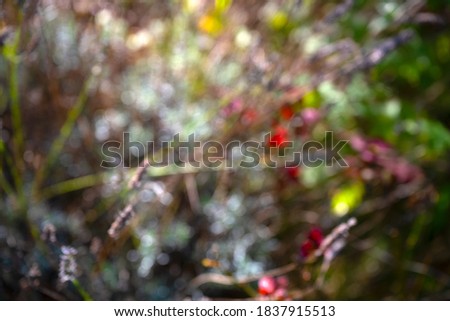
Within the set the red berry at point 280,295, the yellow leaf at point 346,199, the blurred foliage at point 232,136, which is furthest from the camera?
the yellow leaf at point 346,199

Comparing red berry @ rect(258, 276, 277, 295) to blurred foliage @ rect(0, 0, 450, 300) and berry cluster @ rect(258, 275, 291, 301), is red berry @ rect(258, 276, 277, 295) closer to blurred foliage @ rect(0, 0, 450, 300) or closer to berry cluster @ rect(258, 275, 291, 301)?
berry cluster @ rect(258, 275, 291, 301)

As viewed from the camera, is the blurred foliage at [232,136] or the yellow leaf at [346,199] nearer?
the blurred foliage at [232,136]

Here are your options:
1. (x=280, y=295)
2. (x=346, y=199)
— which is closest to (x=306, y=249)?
(x=280, y=295)

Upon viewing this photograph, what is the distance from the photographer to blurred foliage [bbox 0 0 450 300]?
1.52 metres

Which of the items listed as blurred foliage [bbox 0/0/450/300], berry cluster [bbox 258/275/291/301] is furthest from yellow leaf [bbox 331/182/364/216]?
berry cluster [bbox 258/275/291/301]

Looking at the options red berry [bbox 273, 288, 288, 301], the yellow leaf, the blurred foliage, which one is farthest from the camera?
the yellow leaf

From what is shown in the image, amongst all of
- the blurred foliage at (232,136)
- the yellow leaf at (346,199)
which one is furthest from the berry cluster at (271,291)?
the yellow leaf at (346,199)

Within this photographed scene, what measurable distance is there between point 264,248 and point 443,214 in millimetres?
464

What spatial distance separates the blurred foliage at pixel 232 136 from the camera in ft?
4.98

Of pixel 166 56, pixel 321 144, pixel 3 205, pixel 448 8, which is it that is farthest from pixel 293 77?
pixel 3 205

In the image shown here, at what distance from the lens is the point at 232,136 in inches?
65.7

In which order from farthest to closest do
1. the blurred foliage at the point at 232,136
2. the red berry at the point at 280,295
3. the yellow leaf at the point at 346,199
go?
the yellow leaf at the point at 346,199
the blurred foliage at the point at 232,136
the red berry at the point at 280,295

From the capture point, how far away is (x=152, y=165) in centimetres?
149

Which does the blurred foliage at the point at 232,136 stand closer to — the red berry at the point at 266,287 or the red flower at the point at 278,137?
the red flower at the point at 278,137
